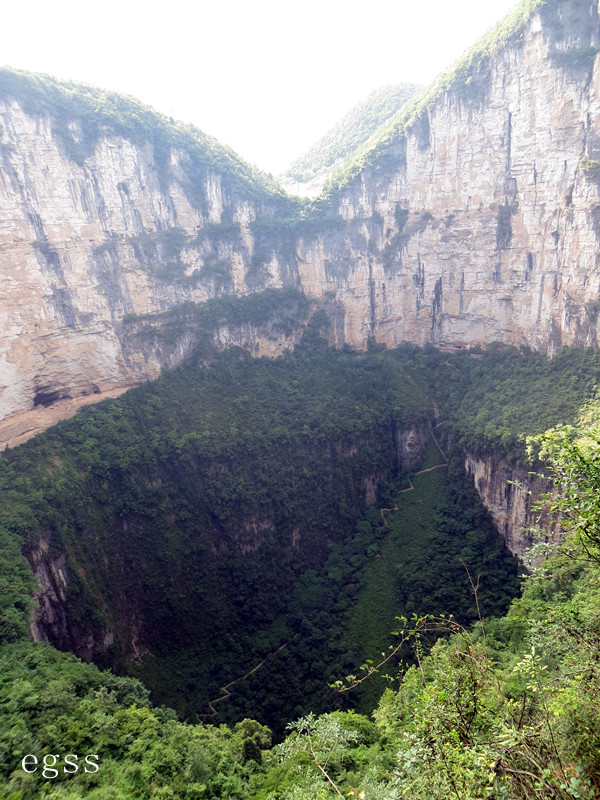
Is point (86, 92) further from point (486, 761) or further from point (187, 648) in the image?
point (486, 761)

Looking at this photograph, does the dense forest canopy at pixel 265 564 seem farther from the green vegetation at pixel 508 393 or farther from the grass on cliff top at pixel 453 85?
the grass on cliff top at pixel 453 85

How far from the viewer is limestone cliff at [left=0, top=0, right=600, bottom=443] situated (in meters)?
20.8

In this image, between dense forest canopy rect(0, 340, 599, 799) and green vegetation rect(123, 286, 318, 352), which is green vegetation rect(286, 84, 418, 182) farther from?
dense forest canopy rect(0, 340, 599, 799)

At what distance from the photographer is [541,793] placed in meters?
3.51

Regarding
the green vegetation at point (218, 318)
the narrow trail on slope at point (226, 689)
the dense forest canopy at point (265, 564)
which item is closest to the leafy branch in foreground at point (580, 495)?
the dense forest canopy at point (265, 564)

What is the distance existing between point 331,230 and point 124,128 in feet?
45.0

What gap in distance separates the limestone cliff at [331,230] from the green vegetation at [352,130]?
35.1ft

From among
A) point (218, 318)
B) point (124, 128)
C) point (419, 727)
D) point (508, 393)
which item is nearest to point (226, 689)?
point (419, 727)

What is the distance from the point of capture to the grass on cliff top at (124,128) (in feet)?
68.1

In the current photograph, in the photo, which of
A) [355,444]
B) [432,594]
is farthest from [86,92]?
[432,594]

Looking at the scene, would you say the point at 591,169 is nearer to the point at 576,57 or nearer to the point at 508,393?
the point at 576,57

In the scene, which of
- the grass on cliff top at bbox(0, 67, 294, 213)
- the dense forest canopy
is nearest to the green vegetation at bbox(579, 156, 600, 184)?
the dense forest canopy

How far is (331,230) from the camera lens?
31.5 m

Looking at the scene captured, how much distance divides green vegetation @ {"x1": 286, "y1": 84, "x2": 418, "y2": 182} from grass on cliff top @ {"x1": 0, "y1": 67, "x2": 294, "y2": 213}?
10.9 m
